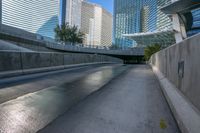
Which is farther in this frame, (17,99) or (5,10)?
(5,10)

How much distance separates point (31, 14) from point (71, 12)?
121ft

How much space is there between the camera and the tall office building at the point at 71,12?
130325 millimetres

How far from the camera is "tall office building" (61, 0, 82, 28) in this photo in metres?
130

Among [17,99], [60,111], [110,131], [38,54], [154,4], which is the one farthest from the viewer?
[154,4]

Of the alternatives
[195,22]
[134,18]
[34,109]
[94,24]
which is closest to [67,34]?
[195,22]

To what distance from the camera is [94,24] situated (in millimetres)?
142000

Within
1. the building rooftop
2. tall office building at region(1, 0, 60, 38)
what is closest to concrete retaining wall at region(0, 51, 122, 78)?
the building rooftop

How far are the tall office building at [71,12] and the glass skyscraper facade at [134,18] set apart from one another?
30004 millimetres

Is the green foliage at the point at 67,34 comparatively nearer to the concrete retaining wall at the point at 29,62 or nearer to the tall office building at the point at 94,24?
the tall office building at the point at 94,24

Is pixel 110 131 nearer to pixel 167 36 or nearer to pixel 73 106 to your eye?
pixel 73 106

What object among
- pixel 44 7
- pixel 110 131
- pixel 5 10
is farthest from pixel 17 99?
pixel 44 7

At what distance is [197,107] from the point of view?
326 centimetres

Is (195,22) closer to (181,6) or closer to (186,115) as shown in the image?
(181,6)

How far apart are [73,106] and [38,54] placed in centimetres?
720
